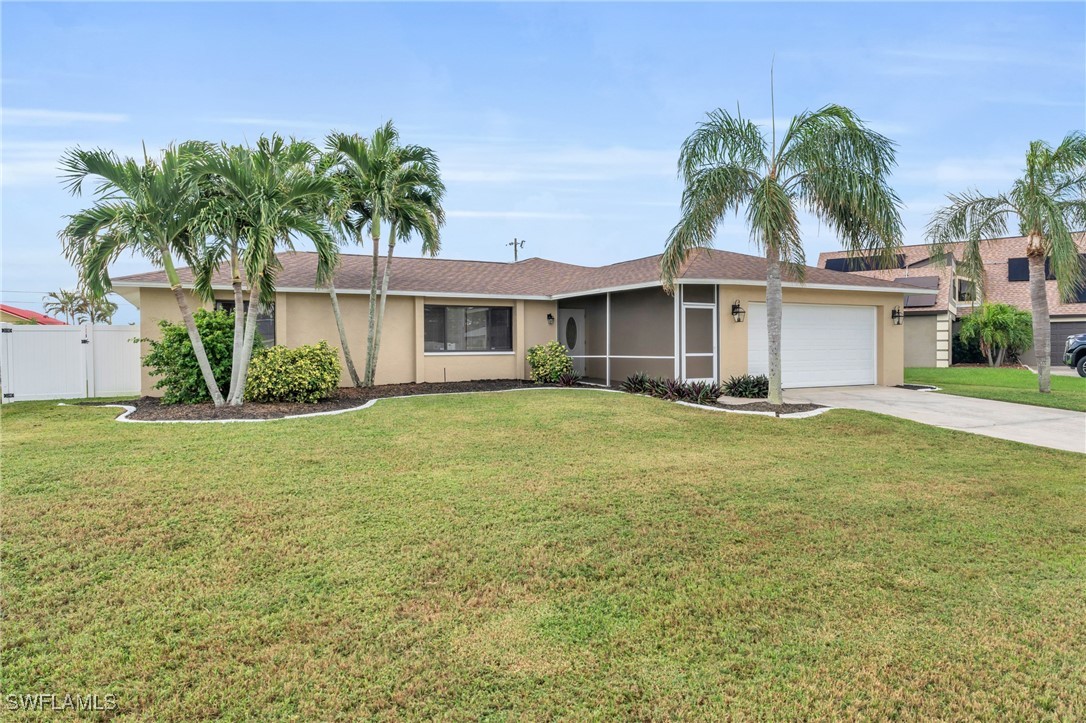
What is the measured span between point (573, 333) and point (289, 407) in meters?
9.18

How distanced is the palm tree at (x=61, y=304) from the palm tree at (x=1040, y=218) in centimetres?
5499

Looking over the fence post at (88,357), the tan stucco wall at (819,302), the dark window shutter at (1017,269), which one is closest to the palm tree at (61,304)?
the fence post at (88,357)

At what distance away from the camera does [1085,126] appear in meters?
12.6

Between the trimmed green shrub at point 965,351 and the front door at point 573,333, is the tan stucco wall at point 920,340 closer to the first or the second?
the trimmed green shrub at point 965,351

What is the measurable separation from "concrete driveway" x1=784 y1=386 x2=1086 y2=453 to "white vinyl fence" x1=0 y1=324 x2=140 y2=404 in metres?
15.1

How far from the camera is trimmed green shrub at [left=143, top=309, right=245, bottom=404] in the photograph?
457 inches

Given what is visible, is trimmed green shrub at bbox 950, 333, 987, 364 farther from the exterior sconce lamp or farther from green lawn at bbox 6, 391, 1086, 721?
green lawn at bbox 6, 391, 1086, 721

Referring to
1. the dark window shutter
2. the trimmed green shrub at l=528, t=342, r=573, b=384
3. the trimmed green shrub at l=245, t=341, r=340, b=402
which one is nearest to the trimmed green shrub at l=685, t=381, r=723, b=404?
the trimmed green shrub at l=528, t=342, r=573, b=384

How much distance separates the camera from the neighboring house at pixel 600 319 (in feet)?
45.7

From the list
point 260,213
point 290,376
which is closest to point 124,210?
point 260,213

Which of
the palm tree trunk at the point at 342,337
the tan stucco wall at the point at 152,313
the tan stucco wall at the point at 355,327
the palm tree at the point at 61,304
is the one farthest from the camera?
the palm tree at the point at 61,304

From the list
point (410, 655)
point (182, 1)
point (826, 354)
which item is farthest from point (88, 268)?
point (826, 354)

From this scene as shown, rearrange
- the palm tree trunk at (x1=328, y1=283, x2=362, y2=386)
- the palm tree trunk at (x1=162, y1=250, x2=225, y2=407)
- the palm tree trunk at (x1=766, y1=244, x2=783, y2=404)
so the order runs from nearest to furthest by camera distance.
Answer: the palm tree trunk at (x1=162, y1=250, x2=225, y2=407)
the palm tree trunk at (x1=766, y1=244, x2=783, y2=404)
the palm tree trunk at (x1=328, y1=283, x2=362, y2=386)

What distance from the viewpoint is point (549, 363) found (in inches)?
621
